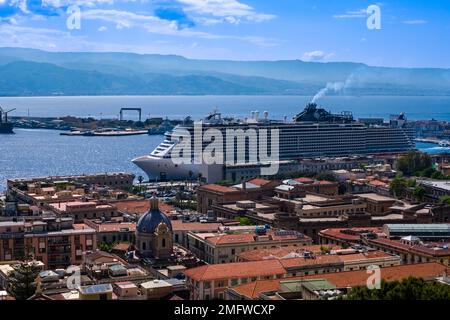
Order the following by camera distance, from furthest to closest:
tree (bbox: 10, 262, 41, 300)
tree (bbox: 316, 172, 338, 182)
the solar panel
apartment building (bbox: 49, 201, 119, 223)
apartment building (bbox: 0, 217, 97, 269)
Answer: tree (bbox: 316, 172, 338, 182)
apartment building (bbox: 49, 201, 119, 223)
apartment building (bbox: 0, 217, 97, 269)
tree (bbox: 10, 262, 41, 300)
the solar panel

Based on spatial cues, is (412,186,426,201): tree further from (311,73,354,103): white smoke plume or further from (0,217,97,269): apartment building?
(311,73,354,103): white smoke plume

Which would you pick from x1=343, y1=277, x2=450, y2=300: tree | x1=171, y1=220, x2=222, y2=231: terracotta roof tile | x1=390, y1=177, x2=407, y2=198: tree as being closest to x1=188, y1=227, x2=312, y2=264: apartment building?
x1=171, y1=220, x2=222, y2=231: terracotta roof tile

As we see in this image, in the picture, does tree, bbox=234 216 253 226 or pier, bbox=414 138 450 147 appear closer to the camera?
tree, bbox=234 216 253 226

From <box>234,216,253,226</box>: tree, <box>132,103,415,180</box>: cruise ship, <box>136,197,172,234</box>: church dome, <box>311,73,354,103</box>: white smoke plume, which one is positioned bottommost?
<box>234,216,253,226</box>: tree

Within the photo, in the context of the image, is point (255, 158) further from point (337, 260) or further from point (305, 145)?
point (337, 260)

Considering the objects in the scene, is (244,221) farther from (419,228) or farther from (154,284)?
(154,284)

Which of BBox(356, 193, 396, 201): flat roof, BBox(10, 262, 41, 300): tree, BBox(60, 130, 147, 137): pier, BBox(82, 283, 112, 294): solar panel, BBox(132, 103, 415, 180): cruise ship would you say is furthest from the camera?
BBox(60, 130, 147, 137): pier

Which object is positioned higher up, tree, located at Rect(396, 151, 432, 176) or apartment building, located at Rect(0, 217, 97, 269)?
tree, located at Rect(396, 151, 432, 176)
